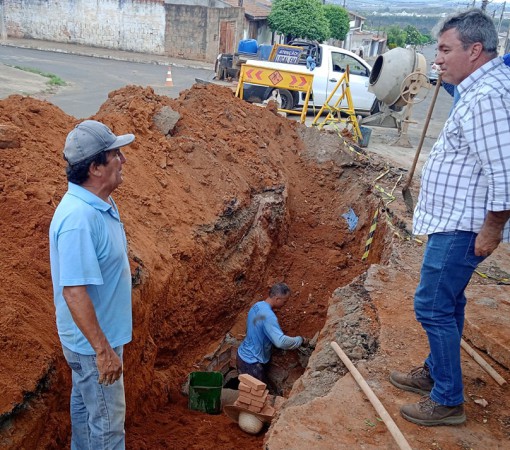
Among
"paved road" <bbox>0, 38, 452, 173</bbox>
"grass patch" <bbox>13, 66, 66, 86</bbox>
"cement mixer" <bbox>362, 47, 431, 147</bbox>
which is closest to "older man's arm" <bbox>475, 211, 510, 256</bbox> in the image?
"paved road" <bbox>0, 38, 452, 173</bbox>

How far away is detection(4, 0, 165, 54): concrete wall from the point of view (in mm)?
29438

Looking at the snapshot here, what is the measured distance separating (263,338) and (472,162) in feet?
11.8

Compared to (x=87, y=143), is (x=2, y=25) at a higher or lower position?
higher

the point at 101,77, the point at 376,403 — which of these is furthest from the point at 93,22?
the point at 376,403

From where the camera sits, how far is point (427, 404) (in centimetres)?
325

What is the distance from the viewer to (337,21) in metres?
38.0

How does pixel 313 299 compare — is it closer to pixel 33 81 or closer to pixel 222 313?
pixel 222 313

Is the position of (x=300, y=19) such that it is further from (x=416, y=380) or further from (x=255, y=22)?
(x=416, y=380)

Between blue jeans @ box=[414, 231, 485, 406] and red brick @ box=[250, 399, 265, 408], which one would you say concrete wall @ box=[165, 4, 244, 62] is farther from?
blue jeans @ box=[414, 231, 485, 406]

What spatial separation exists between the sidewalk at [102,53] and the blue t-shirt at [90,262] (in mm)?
26410

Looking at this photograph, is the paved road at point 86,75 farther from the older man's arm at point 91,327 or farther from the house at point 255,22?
the older man's arm at point 91,327

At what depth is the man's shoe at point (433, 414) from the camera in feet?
10.5

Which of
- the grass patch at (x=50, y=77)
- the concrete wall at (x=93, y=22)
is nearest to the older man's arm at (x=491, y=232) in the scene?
the grass patch at (x=50, y=77)

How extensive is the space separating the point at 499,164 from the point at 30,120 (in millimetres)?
5308
